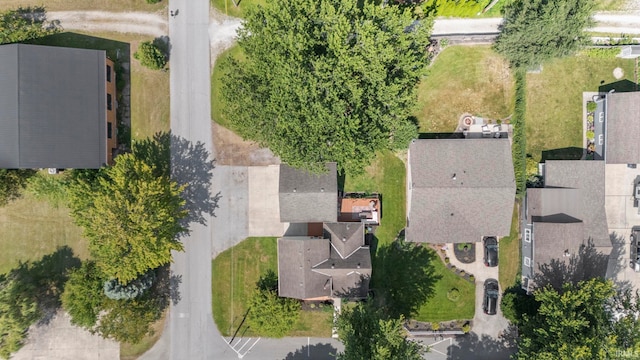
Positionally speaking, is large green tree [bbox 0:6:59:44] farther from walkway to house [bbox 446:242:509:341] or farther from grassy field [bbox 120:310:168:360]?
walkway to house [bbox 446:242:509:341]

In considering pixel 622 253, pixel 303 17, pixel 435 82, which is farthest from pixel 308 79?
pixel 622 253

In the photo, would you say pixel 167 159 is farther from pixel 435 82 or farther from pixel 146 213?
pixel 435 82

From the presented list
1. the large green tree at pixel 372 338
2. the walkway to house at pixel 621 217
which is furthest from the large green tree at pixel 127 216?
the walkway to house at pixel 621 217

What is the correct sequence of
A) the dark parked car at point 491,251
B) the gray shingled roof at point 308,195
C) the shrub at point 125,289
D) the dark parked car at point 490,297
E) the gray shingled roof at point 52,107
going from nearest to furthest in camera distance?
the gray shingled roof at point 52,107, the shrub at point 125,289, the gray shingled roof at point 308,195, the dark parked car at point 491,251, the dark parked car at point 490,297

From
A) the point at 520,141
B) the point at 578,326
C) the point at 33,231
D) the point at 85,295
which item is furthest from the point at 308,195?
the point at 33,231

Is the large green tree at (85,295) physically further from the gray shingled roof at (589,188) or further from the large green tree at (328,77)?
the gray shingled roof at (589,188)

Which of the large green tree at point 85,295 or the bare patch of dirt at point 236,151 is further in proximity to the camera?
the bare patch of dirt at point 236,151
